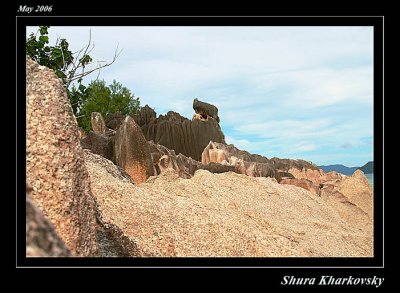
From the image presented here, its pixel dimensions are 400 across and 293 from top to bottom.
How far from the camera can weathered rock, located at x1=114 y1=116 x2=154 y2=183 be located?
8.15m

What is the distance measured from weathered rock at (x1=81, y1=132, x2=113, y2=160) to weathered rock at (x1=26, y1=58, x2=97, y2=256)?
566 cm

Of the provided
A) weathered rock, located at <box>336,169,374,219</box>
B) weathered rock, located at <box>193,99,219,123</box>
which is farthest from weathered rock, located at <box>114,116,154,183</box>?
weathered rock, located at <box>193,99,219,123</box>

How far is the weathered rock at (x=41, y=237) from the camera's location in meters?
1.74

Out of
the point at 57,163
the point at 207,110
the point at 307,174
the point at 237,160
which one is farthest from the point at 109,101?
the point at 57,163

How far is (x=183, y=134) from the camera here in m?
21.0

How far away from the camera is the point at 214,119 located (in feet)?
84.4

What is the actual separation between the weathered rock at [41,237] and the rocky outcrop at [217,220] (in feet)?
7.14

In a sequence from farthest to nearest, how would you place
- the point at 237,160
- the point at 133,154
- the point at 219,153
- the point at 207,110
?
the point at 207,110
the point at 219,153
the point at 237,160
the point at 133,154

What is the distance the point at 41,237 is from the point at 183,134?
1926 cm

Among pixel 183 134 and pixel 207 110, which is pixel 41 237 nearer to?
pixel 183 134
